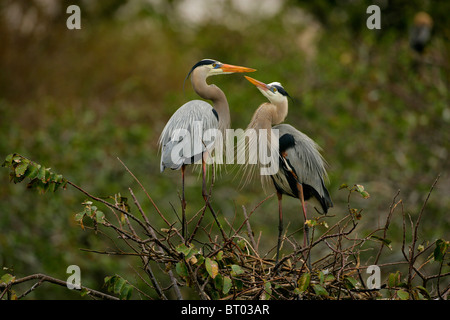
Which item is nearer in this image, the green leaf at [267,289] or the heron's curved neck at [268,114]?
the green leaf at [267,289]

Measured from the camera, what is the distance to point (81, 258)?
6.59 m

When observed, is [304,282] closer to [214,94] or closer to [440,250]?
[440,250]

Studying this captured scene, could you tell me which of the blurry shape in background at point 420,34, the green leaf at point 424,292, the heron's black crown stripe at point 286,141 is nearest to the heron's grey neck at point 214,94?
the heron's black crown stripe at point 286,141

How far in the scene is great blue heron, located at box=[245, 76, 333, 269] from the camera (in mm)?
2795

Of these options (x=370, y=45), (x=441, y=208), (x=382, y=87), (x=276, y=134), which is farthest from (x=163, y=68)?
(x=276, y=134)

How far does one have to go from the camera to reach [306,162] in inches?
119

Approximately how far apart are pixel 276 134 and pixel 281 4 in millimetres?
11201

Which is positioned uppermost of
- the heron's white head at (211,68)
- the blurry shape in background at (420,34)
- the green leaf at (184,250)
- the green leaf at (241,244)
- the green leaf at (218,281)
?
the blurry shape in background at (420,34)

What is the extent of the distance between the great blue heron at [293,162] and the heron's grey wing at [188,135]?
0.23m

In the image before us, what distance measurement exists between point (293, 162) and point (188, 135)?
578 millimetres

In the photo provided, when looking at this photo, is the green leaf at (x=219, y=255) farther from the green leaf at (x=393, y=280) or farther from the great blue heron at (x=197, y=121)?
the green leaf at (x=393, y=280)

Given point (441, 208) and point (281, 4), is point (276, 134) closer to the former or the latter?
point (441, 208)

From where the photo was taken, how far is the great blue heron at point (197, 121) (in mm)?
2701

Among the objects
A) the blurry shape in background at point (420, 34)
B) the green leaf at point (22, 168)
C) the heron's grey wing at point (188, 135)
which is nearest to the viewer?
the green leaf at point (22, 168)
